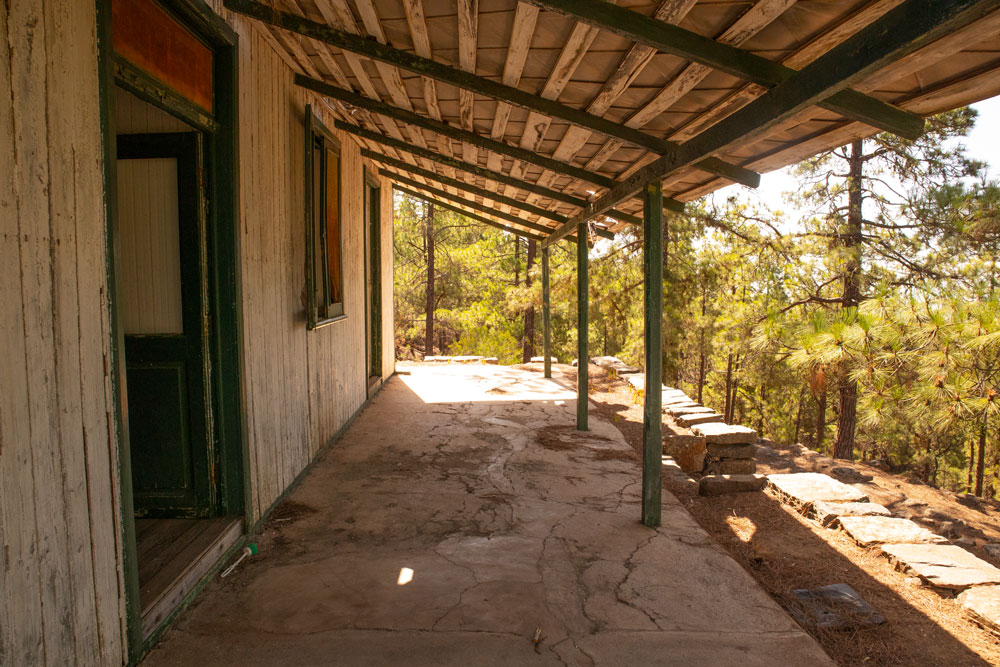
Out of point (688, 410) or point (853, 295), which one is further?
point (853, 295)

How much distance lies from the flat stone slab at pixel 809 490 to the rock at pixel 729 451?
48 centimetres

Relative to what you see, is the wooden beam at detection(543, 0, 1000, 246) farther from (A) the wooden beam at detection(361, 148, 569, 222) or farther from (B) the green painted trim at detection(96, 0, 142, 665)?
(A) the wooden beam at detection(361, 148, 569, 222)

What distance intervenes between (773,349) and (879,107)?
6.43m

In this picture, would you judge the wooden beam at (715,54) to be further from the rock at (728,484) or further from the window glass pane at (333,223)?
the rock at (728,484)

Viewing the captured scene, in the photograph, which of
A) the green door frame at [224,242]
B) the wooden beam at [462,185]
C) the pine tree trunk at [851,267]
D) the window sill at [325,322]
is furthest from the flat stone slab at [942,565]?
the pine tree trunk at [851,267]

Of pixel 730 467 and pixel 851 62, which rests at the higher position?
pixel 851 62

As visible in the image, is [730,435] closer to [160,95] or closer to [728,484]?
[728,484]

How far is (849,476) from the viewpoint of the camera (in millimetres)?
6668

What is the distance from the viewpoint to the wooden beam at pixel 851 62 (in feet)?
4.57

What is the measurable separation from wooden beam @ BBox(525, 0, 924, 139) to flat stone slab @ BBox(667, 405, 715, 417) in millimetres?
4570

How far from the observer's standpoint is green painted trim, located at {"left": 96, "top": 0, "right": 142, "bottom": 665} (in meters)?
1.81

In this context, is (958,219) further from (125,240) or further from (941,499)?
(125,240)

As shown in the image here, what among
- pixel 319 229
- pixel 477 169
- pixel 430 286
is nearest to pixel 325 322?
pixel 319 229

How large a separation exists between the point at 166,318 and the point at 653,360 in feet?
8.65
